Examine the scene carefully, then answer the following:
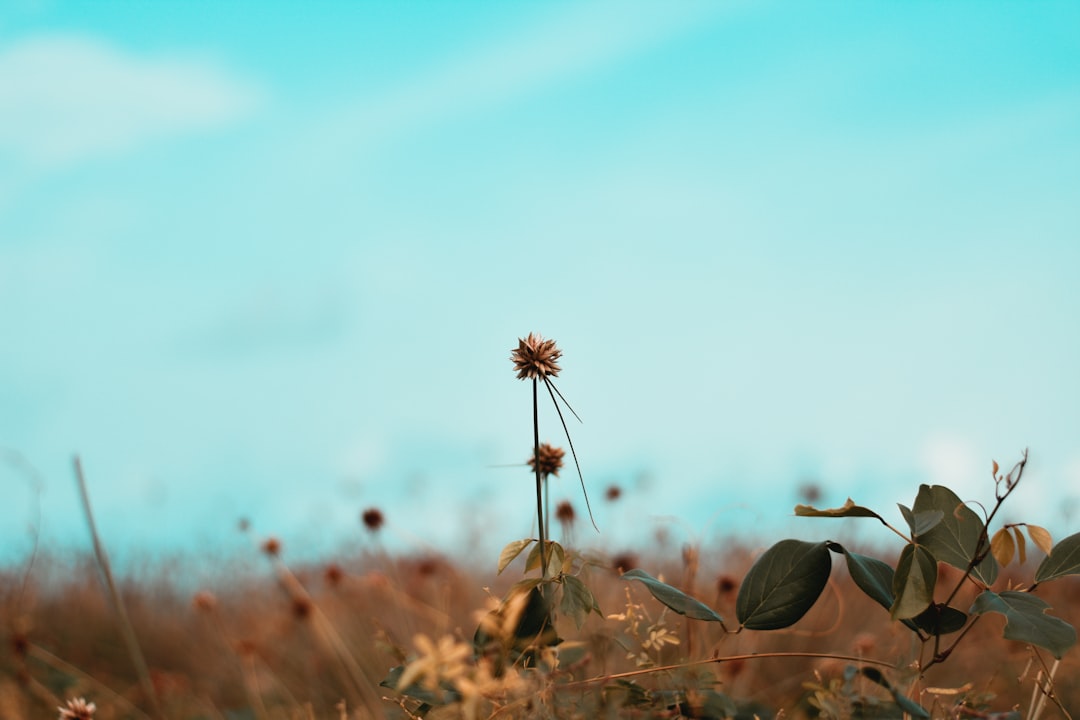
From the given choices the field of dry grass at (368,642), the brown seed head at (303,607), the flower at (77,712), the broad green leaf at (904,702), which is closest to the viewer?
the broad green leaf at (904,702)

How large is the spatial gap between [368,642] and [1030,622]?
313 cm

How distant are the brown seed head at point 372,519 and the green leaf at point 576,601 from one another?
54.0 inches

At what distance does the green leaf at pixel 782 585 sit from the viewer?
40.9 inches

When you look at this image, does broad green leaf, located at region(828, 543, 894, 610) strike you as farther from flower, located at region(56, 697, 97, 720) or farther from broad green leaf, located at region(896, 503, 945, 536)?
flower, located at region(56, 697, 97, 720)

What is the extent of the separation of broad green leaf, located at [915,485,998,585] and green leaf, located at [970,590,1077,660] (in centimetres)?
5

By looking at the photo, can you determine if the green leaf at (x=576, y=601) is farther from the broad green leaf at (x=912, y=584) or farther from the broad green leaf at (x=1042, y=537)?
the broad green leaf at (x=1042, y=537)

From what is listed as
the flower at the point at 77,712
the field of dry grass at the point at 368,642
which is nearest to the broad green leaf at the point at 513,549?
the field of dry grass at the point at 368,642

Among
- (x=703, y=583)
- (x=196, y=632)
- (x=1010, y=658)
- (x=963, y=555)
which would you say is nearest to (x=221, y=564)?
(x=196, y=632)

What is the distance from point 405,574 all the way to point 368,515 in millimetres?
2984

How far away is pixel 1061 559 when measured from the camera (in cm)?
104

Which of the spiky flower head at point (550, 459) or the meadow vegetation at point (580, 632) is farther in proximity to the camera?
the spiky flower head at point (550, 459)

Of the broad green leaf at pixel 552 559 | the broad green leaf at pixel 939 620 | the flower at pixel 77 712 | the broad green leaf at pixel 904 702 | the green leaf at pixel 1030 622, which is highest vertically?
the broad green leaf at pixel 552 559

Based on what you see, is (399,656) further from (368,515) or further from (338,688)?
(338,688)

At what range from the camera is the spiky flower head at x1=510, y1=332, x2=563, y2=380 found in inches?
38.3
